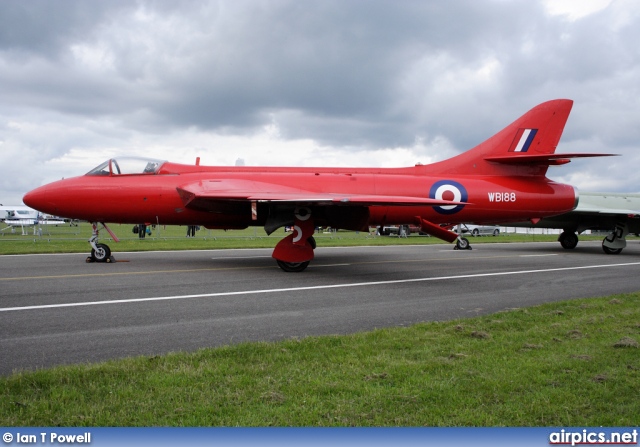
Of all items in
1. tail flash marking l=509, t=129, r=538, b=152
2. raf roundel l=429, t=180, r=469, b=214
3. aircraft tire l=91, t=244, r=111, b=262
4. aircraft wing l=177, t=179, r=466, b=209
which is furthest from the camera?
tail flash marking l=509, t=129, r=538, b=152

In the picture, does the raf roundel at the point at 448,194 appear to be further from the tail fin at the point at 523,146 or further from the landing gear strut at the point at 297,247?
the landing gear strut at the point at 297,247

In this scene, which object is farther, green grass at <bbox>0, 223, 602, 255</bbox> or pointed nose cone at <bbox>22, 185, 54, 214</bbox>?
green grass at <bbox>0, 223, 602, 255</bbox>

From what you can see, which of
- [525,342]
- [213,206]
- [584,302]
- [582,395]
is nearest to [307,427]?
[582,395]

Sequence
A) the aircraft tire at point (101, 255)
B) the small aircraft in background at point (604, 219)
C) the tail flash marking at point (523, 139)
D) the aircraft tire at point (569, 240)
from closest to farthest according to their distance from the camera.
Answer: the aircraft tire at point (101, 255), the tail flash marking at point (523, 139), the small aircraft in background at point (604, 219), the aircraft tire at point (569, 240)

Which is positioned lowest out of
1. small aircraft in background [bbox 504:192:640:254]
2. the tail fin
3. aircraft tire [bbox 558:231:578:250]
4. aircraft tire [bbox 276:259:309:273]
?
aircraft tire [bbox 276:259:309:273]

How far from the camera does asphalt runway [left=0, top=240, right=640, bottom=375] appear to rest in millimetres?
5789

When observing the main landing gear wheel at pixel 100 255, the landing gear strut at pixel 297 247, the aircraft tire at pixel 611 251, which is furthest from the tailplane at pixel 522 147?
the main landing gear wheel at pixel 100 255

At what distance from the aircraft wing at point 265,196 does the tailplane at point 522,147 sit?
141 inches

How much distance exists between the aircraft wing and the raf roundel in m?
1.73

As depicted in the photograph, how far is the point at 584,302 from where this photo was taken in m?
8.27

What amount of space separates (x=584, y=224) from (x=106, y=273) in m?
21.4

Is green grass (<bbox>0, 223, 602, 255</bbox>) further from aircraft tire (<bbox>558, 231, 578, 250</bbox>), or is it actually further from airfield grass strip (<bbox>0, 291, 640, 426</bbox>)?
airfield grass strip (<bbox>0, 291, 640, 426</bbox>)

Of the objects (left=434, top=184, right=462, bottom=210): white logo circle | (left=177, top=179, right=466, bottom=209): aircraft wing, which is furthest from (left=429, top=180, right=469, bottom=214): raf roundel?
(left=177, top=179, right=466, bottom=209): aircraft wing

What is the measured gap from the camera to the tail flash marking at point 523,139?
14.9 metres
